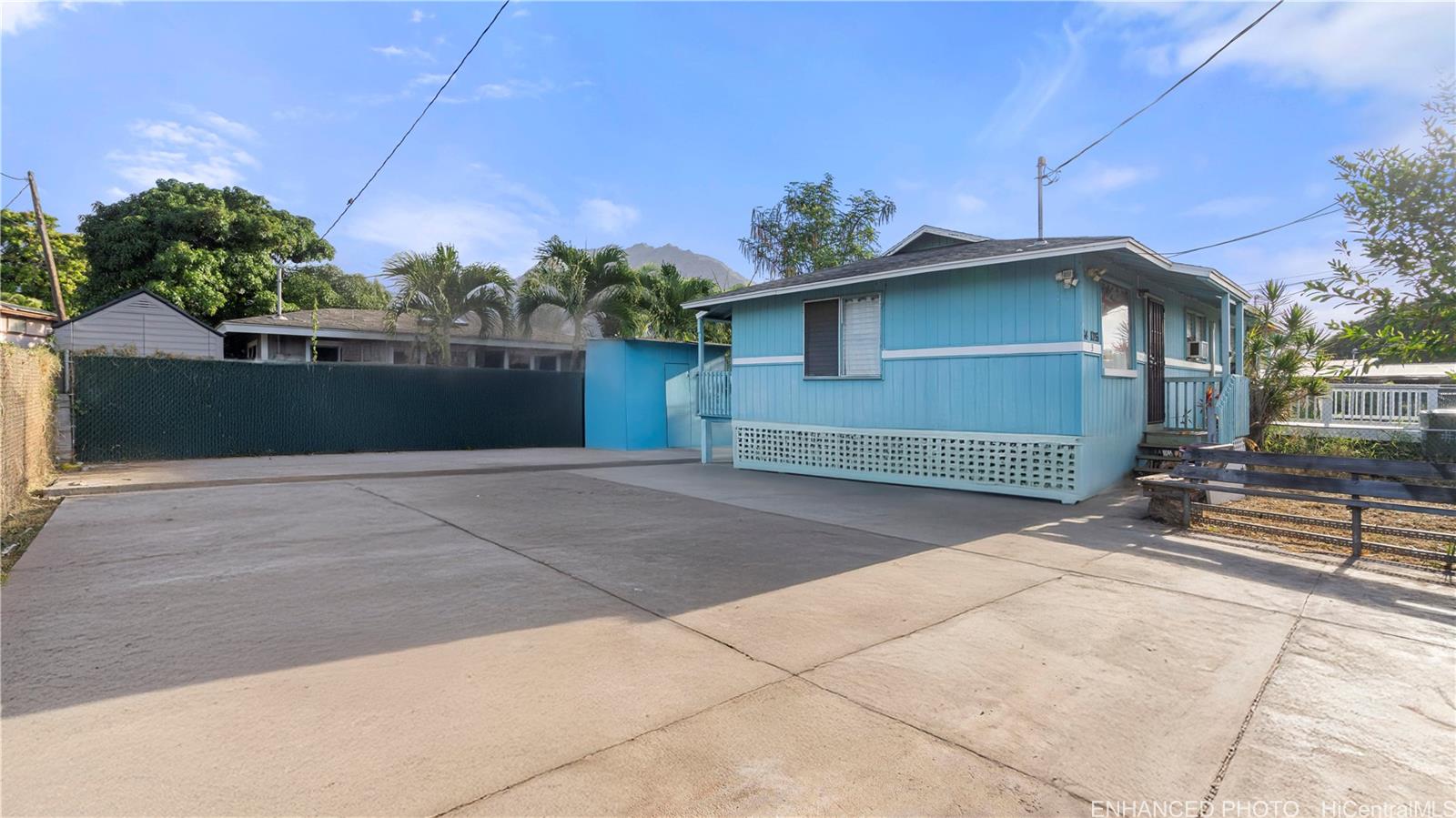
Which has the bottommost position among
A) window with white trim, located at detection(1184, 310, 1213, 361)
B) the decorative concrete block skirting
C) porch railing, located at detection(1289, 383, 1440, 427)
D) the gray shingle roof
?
the decorative concrete block skirting

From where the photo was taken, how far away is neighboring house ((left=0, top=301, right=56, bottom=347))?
19.7m

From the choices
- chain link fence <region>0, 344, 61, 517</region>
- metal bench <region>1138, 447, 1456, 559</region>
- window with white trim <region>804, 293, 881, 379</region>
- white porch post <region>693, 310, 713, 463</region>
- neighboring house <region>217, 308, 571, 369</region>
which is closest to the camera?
metal bench <region>1138, 447, 1456, 559</region>

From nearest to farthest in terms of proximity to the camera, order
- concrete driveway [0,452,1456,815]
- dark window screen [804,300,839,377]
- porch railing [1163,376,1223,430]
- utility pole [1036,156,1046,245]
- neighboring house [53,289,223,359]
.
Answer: concrete driveway [0,452,1456,815] < dark window screen [804,300,839,377] < porch railing [1163,376,1223,430] < neighboring house [53,289,223,359] < utility pole [1036,156,1046,245]

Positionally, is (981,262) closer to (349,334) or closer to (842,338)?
(842,338)

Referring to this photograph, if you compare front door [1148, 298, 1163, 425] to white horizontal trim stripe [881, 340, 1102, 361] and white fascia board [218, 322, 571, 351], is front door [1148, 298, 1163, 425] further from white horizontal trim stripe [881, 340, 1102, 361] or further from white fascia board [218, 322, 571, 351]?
white fascia board [218, 322, 571, 351]

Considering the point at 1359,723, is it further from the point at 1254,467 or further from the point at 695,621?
the point at 1254,467

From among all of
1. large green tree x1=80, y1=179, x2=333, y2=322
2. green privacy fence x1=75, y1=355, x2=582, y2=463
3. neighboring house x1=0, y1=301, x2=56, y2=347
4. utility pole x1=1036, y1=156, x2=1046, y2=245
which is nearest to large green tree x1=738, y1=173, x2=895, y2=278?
utility pole x1=1036, y1=156, x2=1046, y2=245

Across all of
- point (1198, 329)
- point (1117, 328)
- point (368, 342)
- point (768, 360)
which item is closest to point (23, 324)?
point (368, 342)

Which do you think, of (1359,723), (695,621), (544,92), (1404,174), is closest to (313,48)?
(544,92)

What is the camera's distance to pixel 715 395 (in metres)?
13.9

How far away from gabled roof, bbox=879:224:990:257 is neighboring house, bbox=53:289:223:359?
19107mm

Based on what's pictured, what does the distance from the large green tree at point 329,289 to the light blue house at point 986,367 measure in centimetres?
2473

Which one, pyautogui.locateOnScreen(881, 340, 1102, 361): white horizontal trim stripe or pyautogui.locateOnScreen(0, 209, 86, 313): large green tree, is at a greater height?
pyautogui.locateOnScreen(0, 209, 86, 313): large green tree

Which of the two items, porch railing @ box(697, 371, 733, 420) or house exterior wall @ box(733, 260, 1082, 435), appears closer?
house exterior wall @ box(733, 260, 1082, 435)
